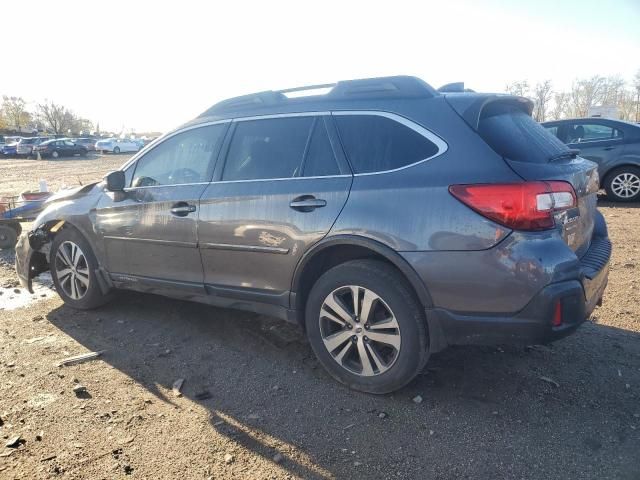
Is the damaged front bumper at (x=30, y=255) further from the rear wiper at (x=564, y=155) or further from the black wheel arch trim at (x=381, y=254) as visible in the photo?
the rear wiper at (x=564, y=155)

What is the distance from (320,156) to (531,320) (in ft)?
5.35

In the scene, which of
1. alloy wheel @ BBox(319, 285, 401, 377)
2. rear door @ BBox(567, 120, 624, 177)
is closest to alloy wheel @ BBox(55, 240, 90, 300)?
alloy wheel @ BBox(319, 285, 401, 377)

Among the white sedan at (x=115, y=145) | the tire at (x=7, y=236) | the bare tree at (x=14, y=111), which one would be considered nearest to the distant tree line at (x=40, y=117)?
the bare tree at (x=14, y=111)

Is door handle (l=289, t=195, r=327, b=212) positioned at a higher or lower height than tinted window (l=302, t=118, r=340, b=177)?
lower

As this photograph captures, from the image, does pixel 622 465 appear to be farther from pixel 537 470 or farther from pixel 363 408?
pixel 363 408

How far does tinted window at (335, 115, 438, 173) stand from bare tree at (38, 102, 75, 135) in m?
99.9

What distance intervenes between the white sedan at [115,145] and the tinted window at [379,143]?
170 ft

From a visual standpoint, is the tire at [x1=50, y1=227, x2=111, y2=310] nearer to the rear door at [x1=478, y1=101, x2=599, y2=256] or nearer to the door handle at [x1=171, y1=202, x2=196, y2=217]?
the door handle at [x1=171, y1=202, x2=196, y2=217]

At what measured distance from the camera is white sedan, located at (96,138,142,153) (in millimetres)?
49841

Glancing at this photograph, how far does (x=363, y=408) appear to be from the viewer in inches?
122

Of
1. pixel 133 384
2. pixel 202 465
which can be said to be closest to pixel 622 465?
pixel 202 465

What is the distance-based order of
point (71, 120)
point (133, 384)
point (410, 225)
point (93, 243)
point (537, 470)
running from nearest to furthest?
1. point (537, 470)
2. point (410, 225)
3. point (133, 384)
4. point (93, 243)
5. point (71, 120)

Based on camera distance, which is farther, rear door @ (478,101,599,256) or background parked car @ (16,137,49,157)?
background parked car @ (16,137,49,157)

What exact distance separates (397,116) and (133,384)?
250 cm
